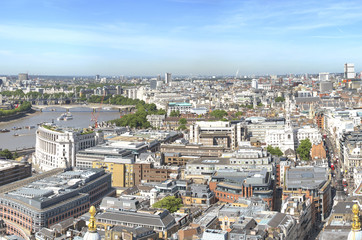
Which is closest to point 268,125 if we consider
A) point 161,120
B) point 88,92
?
point 161,120

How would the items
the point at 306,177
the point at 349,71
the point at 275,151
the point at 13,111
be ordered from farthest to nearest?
the point at 349,71 < the point at 13,111 < the point at 275,151 < the point at 306,177

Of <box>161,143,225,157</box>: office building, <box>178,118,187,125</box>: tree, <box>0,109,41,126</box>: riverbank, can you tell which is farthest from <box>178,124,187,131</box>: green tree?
<box>0,109,41,126</box>: riverbank

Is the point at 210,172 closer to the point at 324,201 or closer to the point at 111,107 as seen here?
the point at 324,201

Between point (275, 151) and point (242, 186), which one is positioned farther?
point (275, 151)

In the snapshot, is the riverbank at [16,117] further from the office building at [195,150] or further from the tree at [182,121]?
the office building at [195,150]

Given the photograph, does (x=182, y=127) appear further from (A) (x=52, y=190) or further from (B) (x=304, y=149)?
(A) (x=52, y=190)

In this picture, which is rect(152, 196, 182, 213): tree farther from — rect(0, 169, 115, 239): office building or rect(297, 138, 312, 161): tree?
rect(297, 138, 312, 161): tree

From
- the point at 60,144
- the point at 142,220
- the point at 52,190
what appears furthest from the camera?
the point at 60,144

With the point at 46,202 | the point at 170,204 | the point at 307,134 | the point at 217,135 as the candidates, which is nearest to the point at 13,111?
the point at 217,135
